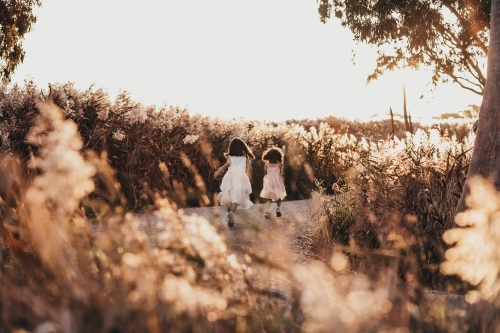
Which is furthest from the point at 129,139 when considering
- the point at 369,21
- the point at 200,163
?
the point at 369,21

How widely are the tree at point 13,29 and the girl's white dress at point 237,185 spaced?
521 inches

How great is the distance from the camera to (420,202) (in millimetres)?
7004

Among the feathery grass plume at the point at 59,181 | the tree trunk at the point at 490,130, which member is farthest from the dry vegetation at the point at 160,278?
the tree trunk at the point at 490,130

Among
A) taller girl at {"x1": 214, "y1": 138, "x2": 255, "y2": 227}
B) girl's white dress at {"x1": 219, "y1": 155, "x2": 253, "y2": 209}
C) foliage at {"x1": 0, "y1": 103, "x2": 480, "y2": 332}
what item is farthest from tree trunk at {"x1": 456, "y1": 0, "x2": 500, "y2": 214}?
girl's white dress at {"x1": 219, "y1": 155, "x2": 253, "y2": 209}

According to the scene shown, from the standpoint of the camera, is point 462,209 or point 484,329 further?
point 462,209

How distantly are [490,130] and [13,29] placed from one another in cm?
1965

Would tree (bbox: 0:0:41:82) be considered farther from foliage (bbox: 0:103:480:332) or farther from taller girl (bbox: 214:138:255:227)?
foliage (bbox: 0:103:480:332)

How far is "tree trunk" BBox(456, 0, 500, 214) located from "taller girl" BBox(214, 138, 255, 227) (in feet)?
16.1

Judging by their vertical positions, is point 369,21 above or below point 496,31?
above

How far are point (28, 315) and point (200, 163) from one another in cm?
1303

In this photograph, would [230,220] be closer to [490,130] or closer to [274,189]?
[274,189]

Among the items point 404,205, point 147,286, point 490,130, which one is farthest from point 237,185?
point 147,286

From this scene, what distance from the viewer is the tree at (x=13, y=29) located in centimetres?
2153

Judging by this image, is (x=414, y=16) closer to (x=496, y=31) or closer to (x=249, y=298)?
(x=496, y=31)
